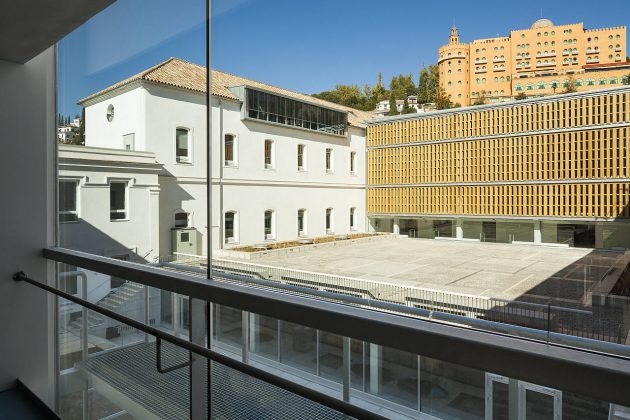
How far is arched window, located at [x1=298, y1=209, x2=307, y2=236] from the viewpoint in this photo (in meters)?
1.51

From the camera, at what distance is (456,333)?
768 mm

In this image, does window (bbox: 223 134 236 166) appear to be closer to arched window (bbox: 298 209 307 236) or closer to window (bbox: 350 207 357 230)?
arched window (bbox: 298 209 307 236)

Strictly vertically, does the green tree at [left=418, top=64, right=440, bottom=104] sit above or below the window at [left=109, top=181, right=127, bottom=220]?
above

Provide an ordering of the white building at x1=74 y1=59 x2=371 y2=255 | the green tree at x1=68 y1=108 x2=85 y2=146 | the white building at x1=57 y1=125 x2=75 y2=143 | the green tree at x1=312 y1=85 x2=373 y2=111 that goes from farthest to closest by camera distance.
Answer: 1. the white building at x1=57 y1=125 x2=75 y2=143
2. the green tree at x1=68 y1=108 x2=85 y2=146
3. the white building at x1=74 y1=59 x2=371 y2=255
4. the green tree at x1=312 y1=85 x2=373 y2=111

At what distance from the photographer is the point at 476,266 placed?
1060mm

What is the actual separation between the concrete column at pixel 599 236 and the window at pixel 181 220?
50.1 inches

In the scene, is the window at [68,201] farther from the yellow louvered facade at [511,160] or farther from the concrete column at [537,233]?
the concrete column at [537,233]

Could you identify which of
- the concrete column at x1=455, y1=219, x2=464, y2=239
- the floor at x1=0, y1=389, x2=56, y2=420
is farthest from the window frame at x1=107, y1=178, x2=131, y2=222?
the concrete column at x1=455, y1=219, x2=464, y2=239

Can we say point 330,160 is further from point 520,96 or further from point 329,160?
point 520,96

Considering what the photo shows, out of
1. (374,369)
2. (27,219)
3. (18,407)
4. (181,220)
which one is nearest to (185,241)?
(181,220)

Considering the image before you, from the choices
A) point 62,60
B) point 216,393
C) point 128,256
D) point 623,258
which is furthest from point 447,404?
point 62,60

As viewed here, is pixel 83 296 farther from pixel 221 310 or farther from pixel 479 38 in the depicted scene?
pixel 479 38

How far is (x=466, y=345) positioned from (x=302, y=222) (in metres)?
0.89

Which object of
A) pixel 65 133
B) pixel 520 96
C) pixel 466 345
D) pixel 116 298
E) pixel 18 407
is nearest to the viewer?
pixel 466 345
